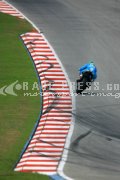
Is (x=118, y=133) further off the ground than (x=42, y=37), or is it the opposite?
(x=42, y=37)

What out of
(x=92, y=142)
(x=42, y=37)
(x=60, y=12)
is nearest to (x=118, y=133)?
→ (x=92, y=142)

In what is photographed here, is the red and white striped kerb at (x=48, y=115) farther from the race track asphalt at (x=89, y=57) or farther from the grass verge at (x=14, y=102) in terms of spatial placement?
the race track asphalt at (x=89, y=57)

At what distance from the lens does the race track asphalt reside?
84.2ft

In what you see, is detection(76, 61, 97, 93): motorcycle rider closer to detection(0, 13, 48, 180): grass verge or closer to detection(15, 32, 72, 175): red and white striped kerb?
detection(15, 32, 72, 175): red and white striped kerb

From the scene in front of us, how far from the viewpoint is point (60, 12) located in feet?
135

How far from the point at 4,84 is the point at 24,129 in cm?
478

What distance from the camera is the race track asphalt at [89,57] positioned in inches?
1010

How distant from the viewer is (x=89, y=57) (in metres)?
35.4

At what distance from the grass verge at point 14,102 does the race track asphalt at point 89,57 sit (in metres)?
1.95

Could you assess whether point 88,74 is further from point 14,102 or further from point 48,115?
point 14,102

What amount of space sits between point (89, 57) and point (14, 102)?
7278 millimetres

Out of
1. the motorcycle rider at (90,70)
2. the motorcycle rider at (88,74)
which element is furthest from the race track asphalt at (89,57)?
the motorcycle rider at (90,70)

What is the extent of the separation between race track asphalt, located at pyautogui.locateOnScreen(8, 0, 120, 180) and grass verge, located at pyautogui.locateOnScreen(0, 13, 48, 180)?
1.95 m

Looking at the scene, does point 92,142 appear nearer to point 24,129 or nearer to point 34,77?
A: point 24,129
